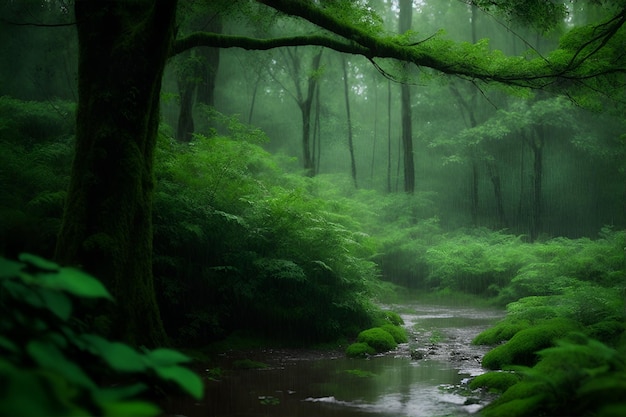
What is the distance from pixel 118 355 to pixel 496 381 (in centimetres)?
694

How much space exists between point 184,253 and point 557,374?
7128 millimetres

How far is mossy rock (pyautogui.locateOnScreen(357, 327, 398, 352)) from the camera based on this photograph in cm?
1127

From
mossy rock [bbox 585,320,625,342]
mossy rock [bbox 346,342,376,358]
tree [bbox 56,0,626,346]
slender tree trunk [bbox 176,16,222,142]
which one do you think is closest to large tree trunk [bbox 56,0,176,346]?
tree [bbox 56,0,626,346]

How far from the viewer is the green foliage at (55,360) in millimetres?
1444

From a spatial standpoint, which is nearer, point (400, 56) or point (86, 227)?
point (86, 227)

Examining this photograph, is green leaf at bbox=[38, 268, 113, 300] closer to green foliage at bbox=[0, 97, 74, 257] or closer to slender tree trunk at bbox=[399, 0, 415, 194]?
green foliage at bbox=[0, 97, 74, 257]

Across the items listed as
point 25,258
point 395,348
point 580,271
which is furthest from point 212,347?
point 580,271

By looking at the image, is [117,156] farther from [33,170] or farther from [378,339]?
[378,339]

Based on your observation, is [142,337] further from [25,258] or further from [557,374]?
[25,258]

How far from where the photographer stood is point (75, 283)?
5.61 ft

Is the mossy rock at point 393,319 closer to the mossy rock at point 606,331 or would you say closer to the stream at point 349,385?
the stream at point 349,385

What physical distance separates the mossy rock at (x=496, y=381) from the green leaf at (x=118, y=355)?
6.71 m

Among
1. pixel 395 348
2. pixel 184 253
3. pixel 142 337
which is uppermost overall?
pixel 184 253

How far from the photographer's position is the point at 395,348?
37.8 feet
